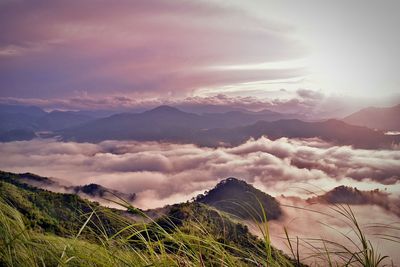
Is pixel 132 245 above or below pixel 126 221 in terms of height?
below

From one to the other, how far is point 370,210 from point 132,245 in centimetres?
21778

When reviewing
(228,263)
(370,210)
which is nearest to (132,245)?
(228,263)

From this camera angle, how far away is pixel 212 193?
134000mm

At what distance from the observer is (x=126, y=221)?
183cm

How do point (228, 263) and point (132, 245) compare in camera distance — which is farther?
point (132, 245)

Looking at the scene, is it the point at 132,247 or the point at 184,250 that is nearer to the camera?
the point at 184,250

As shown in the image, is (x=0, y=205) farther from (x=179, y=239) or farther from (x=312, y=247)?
(x=312, y=247)

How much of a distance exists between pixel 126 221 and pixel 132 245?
13 cm

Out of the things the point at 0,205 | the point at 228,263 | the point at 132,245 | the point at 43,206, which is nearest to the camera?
the point at 228,263

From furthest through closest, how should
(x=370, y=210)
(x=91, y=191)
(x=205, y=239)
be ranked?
(x=370, y=210) → (x=91, y=191) → (x=205, y=239)

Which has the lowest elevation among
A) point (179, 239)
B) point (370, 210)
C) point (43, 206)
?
point (370, 210)

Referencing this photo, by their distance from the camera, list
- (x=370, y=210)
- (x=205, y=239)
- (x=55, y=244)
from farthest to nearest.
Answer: (x=370, y=210) → (x=55, y=244) → (x=205, y=239)

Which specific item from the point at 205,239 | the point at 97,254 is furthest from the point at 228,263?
the point at 97,254

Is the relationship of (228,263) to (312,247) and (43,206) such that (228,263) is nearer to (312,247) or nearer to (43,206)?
(312,247)
